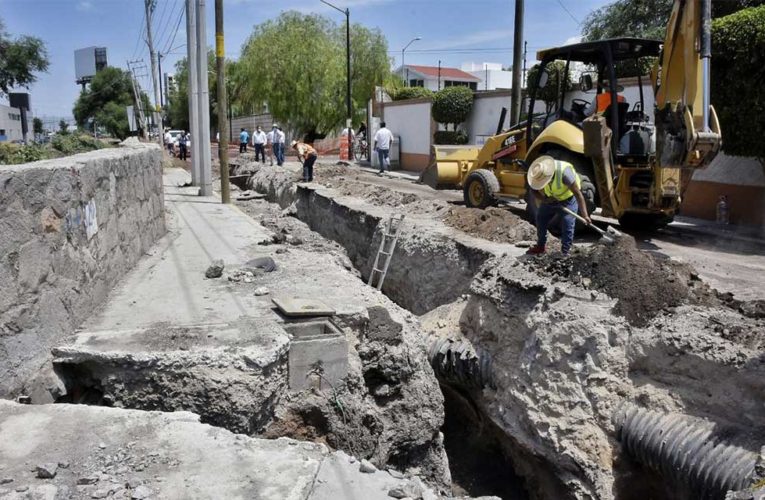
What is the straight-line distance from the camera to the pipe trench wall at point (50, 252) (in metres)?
3.73

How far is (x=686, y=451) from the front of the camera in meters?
4.70

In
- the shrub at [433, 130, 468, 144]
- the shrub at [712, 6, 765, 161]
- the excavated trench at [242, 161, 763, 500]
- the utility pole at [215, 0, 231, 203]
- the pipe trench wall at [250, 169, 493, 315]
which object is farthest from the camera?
the shrub at [433, 130, 468, 144]

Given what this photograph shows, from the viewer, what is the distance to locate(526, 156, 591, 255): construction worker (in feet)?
22.0

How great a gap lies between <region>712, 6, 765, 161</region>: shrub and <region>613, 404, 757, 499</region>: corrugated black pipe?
6.05m

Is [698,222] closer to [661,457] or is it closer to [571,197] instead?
[571,197]

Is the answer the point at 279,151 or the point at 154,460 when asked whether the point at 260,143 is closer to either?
the point at 279,151

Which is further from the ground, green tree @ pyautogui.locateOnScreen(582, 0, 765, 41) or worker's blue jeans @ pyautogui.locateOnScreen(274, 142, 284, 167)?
green tree @ pyautogui.locateOnScreen(582, 0, 765, 41)

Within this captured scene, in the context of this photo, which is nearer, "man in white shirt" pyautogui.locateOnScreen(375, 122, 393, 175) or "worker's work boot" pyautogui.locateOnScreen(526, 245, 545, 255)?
"worker's work boot" pyautogui.locateOnScreen(526, 245, 545, 255)

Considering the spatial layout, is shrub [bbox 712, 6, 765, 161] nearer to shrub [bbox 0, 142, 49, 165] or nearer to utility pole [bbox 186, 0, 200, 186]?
shrub [bbox 0, 142, 49, 165]

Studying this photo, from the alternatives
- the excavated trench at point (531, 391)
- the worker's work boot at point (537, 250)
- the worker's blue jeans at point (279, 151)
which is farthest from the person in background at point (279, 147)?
the worker's work boot at point (537, 250)

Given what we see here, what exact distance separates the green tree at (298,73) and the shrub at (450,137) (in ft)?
48.0

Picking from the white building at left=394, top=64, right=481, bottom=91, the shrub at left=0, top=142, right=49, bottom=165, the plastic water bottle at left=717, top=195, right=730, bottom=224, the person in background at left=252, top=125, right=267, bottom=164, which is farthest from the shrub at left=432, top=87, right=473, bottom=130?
the white building at left=394, top=64, right=481, bottom=91

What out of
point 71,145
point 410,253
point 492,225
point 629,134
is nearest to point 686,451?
point 492,225

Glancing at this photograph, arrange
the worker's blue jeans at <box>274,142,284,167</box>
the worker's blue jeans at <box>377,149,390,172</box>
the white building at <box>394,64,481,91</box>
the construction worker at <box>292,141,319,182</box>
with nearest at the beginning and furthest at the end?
the construction worker at <box>292,141,319,182</box>, the worker's blue jeans at <box>377,149,390,172</box>, the worker's blue jeans at <box>274,142,284,167</box>, the white building at <box>394,64,481,91</box>
